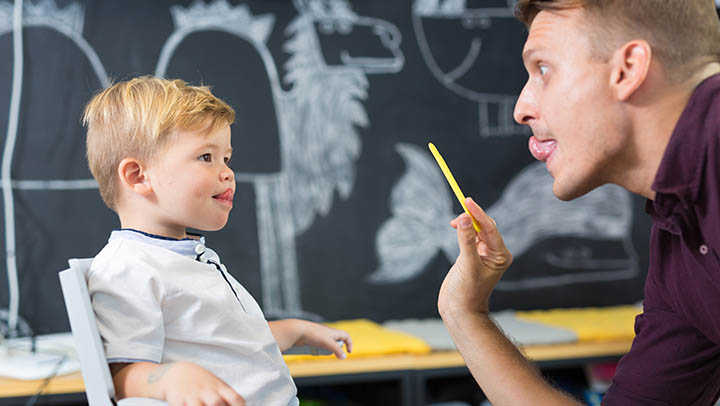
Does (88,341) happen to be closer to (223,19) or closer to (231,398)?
(231,398)

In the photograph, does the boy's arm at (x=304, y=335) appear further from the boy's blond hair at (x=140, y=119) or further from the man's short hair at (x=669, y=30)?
the man's short hair at (x=669, y=30)

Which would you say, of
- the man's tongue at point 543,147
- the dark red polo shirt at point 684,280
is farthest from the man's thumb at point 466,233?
the dark red polo shirt at point 684,280

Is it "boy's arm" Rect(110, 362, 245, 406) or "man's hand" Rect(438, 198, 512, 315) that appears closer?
"boy's arm" Rect(110, 362, 245, 406)

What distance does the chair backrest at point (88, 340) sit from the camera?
3.12 ft

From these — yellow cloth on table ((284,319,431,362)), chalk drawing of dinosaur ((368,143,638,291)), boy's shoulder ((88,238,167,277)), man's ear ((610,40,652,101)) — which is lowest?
yellow cloth on table ((284,319,431,362))

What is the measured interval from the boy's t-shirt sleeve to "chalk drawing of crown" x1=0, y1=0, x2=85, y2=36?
1.39 meters

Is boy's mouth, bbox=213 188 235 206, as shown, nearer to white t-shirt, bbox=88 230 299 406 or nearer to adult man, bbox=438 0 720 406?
white t-shirt, bbox=88 230 299 406

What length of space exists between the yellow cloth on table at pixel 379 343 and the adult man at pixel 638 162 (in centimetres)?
80

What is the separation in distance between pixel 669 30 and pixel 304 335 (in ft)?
2.25

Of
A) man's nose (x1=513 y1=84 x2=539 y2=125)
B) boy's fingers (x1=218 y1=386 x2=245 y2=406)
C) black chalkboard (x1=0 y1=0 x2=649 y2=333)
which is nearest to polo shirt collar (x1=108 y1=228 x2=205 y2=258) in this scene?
boy's fingers (x1=218 y1=386 x2=245 y2=406)

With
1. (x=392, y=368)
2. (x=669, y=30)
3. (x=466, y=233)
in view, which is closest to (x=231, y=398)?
(x=466, y=233)

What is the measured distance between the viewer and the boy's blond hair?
110 cm

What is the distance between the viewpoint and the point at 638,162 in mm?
1082

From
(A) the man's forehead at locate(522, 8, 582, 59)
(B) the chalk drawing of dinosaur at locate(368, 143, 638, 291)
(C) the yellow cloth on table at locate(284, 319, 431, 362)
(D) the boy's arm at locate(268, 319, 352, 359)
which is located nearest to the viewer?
(A) the man's forehead at locate(522, 8, 582, 59)
